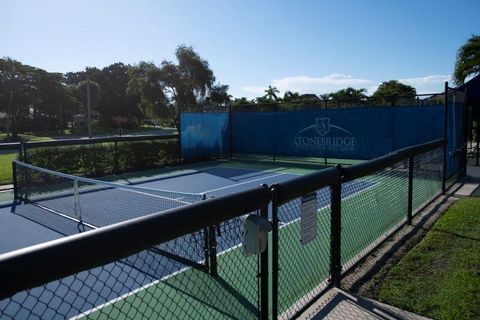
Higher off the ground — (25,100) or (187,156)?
(25,100)

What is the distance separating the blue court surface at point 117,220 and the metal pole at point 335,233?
3.23 ft

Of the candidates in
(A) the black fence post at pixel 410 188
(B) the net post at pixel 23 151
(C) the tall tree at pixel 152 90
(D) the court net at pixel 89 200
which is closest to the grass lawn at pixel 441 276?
(A) the black fence post at pixel 410 188

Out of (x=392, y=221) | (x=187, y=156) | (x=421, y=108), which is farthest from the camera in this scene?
(x=187, y=156)

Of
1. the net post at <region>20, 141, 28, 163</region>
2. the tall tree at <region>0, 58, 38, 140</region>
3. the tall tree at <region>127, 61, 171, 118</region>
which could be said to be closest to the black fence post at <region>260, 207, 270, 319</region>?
the net post at <region>20, 141, 28, 163</region>

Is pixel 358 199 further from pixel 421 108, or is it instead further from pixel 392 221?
pixel 421 108

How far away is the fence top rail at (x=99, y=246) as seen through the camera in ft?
4.85

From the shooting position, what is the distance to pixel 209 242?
16.5ft

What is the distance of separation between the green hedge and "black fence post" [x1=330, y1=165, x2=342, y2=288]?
11.3 meters

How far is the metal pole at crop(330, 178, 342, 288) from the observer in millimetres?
4211

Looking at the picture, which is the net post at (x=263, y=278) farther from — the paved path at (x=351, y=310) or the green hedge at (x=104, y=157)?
the green hedge at (x=104, y=157)

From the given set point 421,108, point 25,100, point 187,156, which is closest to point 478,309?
point 421,108

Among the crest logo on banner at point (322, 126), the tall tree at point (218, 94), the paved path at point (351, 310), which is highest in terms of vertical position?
the tall tree at point (218, 94)

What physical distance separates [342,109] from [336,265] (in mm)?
12713

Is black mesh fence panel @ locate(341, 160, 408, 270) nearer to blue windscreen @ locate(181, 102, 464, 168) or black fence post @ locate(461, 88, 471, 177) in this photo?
blue windscreen @ locate(181, 102, 464, 168)
